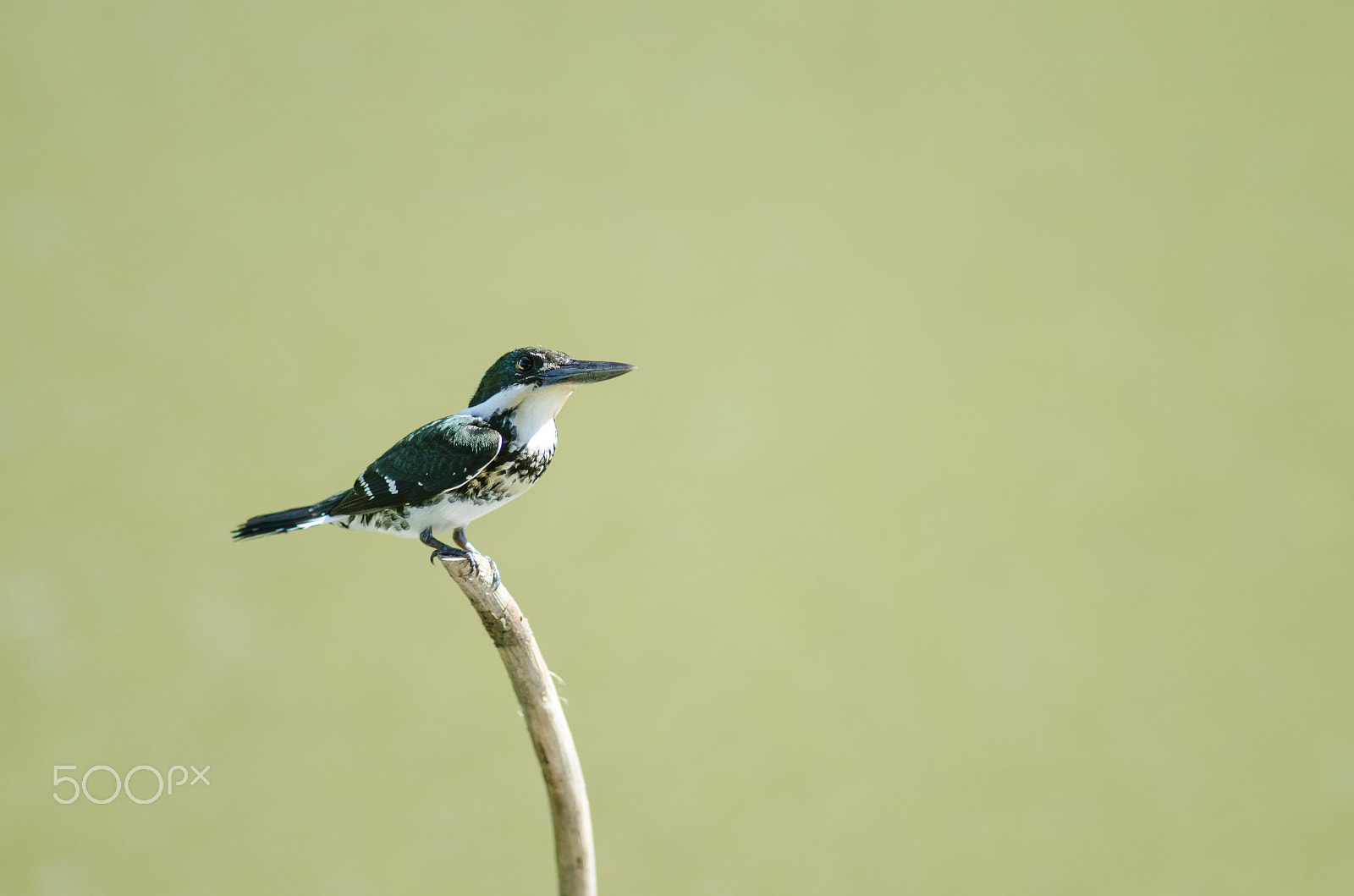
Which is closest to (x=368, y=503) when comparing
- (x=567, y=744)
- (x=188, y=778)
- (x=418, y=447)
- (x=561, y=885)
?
(x=418, y=447)

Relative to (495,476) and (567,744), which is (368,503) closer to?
(495,476)

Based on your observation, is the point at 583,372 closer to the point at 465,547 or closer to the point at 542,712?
the point at 465,547

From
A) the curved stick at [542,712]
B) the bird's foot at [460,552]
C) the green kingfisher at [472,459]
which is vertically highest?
the green kingfisher at [472,459]

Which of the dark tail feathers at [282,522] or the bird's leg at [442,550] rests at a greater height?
the dark tail feathers at [282,522]

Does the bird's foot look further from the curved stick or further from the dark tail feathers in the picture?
the dark tail feathers

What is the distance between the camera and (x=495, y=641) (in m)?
1.20

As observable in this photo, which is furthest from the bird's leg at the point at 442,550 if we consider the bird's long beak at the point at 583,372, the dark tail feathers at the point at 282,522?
the bird's long beak at the point at 583,372

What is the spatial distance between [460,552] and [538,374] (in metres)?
0.24

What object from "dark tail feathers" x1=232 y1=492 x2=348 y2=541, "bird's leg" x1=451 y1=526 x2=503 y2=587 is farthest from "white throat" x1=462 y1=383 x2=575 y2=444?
"dark tail feathers" x1=232 y1=492 x2=348 y2=541

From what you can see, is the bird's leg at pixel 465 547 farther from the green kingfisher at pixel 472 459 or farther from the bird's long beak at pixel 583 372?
the bird's long beak at pixel 583 372

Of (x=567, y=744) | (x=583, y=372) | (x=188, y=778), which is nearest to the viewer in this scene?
(x=583, y=372)

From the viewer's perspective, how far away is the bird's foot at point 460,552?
1.15 m

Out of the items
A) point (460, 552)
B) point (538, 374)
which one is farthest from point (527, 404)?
point (460, 552)

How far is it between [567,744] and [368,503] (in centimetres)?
40
